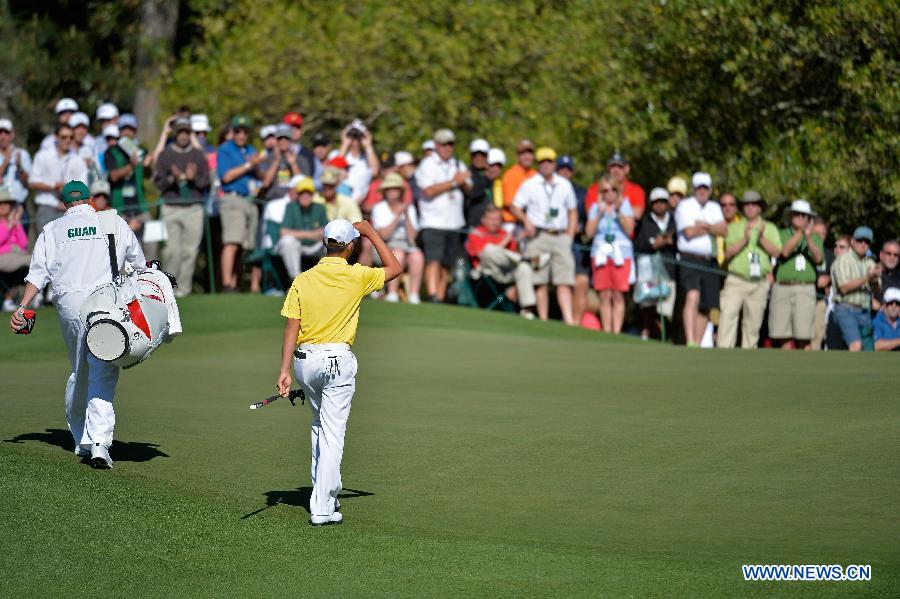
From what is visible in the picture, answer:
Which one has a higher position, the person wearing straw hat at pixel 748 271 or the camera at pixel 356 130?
the camera at pixel 356 130

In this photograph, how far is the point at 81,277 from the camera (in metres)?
11.9

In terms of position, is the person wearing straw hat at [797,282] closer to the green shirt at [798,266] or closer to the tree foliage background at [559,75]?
the green shirt at [798,266]

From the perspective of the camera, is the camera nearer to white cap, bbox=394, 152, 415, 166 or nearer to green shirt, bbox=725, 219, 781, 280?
white cap, bbox=394, 152, 415, 166

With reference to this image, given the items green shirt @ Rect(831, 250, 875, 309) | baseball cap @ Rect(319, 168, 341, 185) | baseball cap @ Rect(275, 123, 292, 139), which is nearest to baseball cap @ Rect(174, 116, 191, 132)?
baseball cap @ Rect(275, 123, 292, 139)

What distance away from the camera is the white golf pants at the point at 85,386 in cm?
1167

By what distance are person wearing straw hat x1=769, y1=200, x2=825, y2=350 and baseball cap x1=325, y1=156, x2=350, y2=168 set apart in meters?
6.09

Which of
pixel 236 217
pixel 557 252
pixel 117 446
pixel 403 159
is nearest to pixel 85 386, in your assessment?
pixel 117 446

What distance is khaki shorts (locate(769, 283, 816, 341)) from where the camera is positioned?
70.1 ft

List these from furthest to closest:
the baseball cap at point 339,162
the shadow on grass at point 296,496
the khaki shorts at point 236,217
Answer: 1. the baseball cap at point 339,162
2. the khaki shorts at point 236,217
3. the shadow on grass at point 296,496

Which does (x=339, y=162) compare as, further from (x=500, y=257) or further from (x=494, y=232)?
(x=500, y=257)

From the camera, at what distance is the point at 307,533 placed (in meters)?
10.1

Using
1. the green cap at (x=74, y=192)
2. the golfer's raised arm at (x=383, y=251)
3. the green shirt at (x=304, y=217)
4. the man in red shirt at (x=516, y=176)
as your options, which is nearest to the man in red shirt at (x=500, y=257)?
the man in red shirt at (x=516, y=176)

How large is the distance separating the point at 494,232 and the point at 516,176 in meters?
0.87

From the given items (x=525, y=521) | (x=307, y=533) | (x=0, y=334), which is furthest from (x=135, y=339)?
(x=0, y=334)
